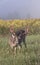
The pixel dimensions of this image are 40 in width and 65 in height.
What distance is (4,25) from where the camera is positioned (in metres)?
25.6

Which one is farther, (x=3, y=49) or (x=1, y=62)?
(x=3, y=49)

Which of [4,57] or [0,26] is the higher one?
[4,57]

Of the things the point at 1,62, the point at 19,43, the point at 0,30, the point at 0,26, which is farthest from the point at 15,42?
the point at 0,26

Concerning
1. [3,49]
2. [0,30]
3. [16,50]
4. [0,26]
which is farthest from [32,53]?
[0,26]

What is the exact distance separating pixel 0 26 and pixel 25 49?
14.6 metres

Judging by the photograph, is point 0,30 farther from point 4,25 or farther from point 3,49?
point 3,49

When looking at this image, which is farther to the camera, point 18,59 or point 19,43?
point 19,43

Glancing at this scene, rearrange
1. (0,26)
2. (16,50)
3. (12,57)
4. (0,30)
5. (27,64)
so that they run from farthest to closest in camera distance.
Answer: (0,26) → (0,30) → (16,50) → (12,57) → (27,64)

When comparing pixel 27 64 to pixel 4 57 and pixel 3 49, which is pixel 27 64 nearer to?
pixel 4 57

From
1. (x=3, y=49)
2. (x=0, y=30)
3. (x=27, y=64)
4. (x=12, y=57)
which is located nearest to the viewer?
(x=27, y=64)

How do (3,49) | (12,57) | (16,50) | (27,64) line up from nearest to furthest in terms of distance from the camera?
(27,64)
(12,57)
(16,50)
(3,49)

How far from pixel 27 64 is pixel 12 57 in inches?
34.0

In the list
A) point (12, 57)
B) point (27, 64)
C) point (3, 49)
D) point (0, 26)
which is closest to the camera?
point (27, 64)

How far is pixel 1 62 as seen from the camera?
29.0ft
